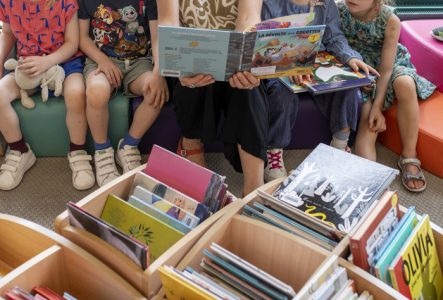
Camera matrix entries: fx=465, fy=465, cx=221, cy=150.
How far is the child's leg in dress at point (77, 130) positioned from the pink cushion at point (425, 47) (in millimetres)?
1375

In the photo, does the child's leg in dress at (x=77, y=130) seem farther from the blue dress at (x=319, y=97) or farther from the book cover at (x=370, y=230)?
the book cover at (x=370, y=230)

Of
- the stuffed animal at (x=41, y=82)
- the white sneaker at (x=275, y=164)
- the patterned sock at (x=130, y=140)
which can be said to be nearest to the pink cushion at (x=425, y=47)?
the white sneaker at (x=275, y=164)

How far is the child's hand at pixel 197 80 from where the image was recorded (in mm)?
1349

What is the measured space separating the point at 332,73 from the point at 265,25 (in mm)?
481

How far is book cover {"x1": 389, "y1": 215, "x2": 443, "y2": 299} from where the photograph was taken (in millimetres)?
897

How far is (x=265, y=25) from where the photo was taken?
4.20ft

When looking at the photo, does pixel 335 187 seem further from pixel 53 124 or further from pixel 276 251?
pixel 53 124

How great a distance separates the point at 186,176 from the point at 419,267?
0.54 m

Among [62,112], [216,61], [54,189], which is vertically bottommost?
[54,189]

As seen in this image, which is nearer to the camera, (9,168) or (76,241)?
(76,241)

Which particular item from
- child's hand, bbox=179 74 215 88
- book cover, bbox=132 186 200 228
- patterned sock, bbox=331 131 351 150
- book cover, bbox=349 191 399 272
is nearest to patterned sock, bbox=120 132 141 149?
child's hand, bbox=179 74 215 88

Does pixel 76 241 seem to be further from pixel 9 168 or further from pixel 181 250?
pixel 9 168

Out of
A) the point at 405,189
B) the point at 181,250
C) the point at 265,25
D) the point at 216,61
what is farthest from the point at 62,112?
the point at 405,189

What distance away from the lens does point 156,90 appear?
1.59 meters
